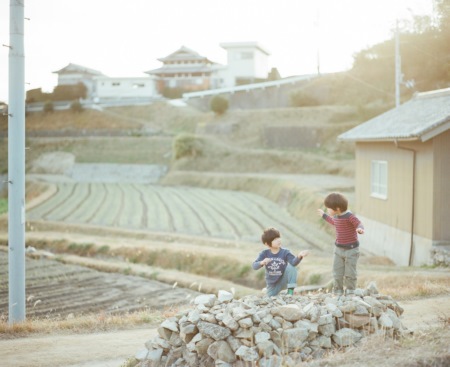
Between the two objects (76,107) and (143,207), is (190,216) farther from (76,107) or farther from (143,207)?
(76,107)

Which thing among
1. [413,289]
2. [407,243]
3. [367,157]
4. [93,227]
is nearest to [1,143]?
[93,227]

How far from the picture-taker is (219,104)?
46219 mm

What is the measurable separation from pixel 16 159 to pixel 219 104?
37.8 meters

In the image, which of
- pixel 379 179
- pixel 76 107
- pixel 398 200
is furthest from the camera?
pixel 76 107

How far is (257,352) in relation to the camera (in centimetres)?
561

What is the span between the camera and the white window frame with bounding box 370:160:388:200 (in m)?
15.6

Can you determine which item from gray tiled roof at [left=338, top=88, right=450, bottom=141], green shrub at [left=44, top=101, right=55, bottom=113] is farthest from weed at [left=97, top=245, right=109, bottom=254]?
green shrub at [left=44, top=101, right=55, bottom=113]

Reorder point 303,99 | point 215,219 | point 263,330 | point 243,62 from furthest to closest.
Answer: point 243,62, point 303,99, point 215,219, point 263,330

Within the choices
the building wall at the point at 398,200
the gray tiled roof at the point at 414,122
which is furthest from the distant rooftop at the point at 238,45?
the building wall at the point at 398,200

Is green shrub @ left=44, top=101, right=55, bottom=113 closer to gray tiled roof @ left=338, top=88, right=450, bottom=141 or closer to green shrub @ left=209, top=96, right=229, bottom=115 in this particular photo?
green shrub @ left=209, top=96, right=229, bottom=115

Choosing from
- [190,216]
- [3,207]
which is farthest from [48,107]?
[190,216]

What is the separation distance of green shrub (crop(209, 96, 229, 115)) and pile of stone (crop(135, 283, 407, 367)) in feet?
133

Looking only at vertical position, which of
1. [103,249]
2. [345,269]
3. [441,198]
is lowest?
[103,249]

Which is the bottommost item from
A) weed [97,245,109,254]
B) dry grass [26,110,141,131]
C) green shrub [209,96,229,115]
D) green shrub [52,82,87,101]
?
weed [97,245,109,254]
